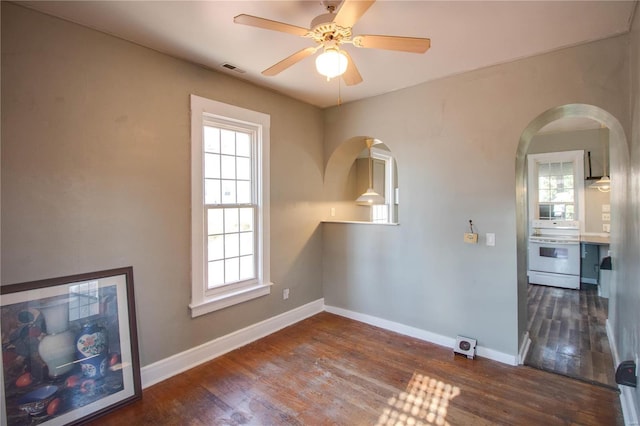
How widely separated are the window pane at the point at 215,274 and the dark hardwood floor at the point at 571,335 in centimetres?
306

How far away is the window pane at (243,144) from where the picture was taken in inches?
131

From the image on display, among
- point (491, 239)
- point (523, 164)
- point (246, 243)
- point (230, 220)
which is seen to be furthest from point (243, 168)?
point (523, 164)

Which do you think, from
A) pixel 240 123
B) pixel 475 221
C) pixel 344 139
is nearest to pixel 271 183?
pixel 240 123

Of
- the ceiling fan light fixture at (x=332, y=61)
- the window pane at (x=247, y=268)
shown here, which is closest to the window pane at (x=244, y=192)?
the window pane at (x=247, y=268)

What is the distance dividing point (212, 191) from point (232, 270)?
0.85 m

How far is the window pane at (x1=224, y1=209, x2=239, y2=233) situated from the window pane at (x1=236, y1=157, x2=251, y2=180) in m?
0.39

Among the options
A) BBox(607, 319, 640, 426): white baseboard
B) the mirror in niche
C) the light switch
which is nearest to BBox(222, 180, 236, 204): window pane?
the mirror in niche

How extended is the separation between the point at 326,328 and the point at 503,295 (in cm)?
193

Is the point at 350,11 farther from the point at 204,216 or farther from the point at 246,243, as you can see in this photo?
the point at 246,243

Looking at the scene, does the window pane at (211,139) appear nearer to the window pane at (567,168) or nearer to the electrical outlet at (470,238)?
the electrical outlet at (470,238)

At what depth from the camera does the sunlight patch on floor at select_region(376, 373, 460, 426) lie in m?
2.16

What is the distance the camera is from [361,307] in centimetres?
396

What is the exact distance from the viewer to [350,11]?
1.58 metres

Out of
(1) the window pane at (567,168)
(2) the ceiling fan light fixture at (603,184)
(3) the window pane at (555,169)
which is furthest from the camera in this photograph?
(3) the window pane at (555,169)
